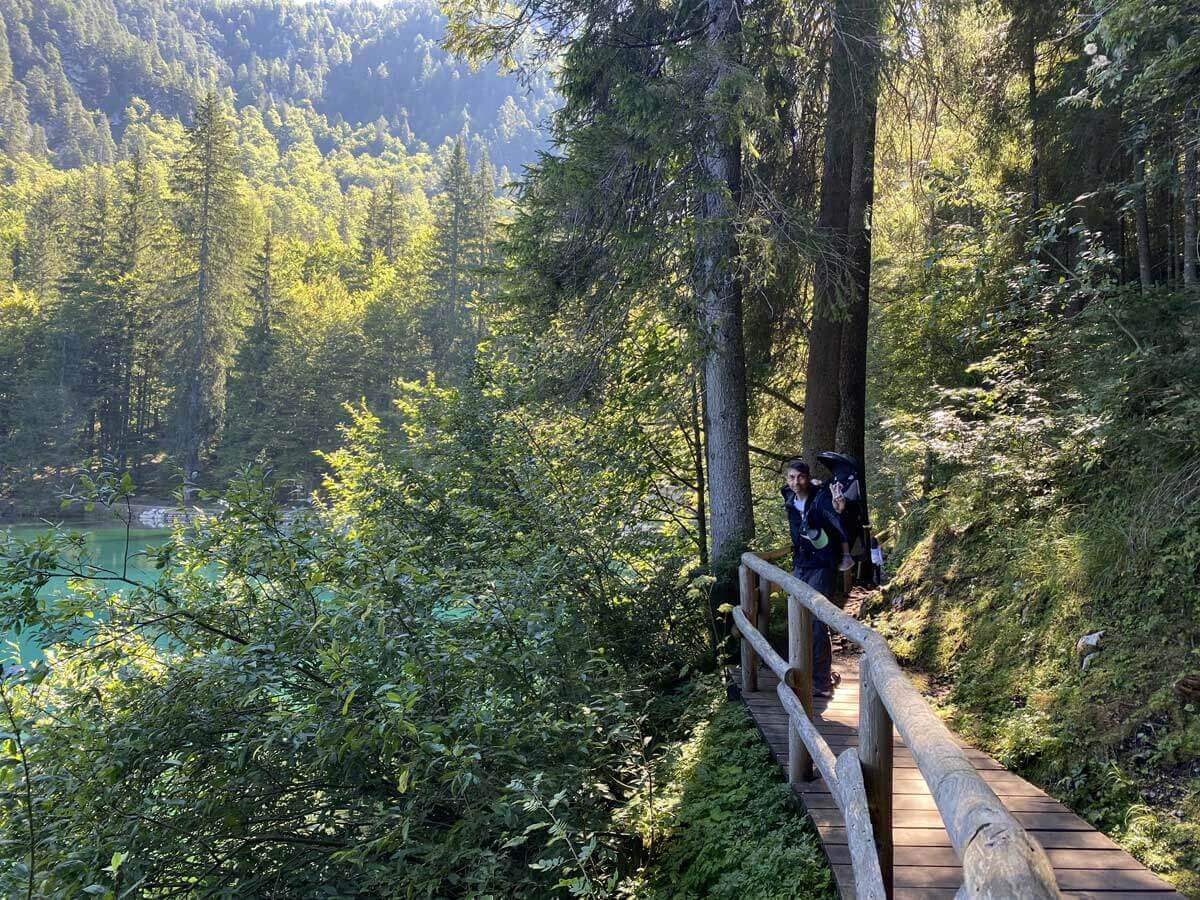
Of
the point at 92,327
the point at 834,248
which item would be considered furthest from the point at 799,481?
the point at 92,327

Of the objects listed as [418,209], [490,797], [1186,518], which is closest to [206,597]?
[490,797]

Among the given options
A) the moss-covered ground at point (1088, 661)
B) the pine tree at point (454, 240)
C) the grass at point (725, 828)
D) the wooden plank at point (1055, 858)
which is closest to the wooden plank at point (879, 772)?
the wooden plank at point (1055, 858)

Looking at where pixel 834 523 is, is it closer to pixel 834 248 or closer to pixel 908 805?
pixel 908 805

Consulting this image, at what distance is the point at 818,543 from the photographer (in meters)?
6.08

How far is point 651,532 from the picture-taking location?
8469 mm

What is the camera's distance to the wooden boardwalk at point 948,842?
10.8ft

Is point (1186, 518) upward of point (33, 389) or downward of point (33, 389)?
downward

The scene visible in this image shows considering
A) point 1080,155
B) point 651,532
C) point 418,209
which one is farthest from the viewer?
point 418,209

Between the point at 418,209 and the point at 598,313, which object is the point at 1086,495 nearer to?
the point at 598,313

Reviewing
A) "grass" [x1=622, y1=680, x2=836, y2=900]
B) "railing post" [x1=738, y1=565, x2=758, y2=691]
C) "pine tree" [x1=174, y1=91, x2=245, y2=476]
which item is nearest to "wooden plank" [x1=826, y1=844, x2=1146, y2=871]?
"grass" [x1=622, y1=680, x2=836, y2=900]

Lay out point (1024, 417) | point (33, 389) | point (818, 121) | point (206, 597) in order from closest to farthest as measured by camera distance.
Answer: point (206, 597)
point (1024, 417)
point (818, 121)
point (33, 389)

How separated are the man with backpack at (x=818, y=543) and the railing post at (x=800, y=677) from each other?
1380mm

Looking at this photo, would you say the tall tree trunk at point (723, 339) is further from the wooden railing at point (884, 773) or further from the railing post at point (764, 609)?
the wooden railing at point (884, 773)

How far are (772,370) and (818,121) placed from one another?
332 cm
